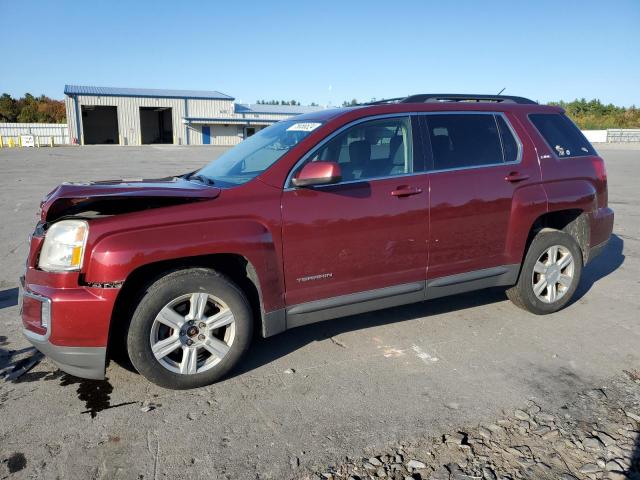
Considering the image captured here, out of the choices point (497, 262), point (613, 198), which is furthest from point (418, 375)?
point (613, 198)

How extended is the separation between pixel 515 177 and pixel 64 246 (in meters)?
3.64

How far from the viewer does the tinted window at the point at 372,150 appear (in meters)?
3.92

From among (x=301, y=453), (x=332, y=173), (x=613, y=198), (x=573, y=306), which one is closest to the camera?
(x=301, y=453)

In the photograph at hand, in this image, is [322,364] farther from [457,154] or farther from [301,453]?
[457,154]

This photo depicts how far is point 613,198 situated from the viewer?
1272cm

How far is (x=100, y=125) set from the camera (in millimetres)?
62969

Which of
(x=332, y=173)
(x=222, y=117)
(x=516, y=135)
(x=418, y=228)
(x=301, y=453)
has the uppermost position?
(x=222, y=117)

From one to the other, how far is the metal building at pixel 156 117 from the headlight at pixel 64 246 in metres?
59.1

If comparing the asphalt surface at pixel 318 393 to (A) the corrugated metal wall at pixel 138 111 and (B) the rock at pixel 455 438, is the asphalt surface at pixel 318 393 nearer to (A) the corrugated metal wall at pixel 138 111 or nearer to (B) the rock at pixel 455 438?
(B) the rock at pixel 455 438

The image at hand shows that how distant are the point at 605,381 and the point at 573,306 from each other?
1728mm

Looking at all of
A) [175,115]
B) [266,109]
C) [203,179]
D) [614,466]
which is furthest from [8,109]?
[614,466]

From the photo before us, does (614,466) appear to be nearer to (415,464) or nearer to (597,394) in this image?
(597,394)

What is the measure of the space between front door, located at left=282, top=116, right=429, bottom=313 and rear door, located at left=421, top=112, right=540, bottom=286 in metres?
0.17

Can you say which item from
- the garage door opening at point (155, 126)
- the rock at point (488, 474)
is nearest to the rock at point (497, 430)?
the rock at point (488, 474)
